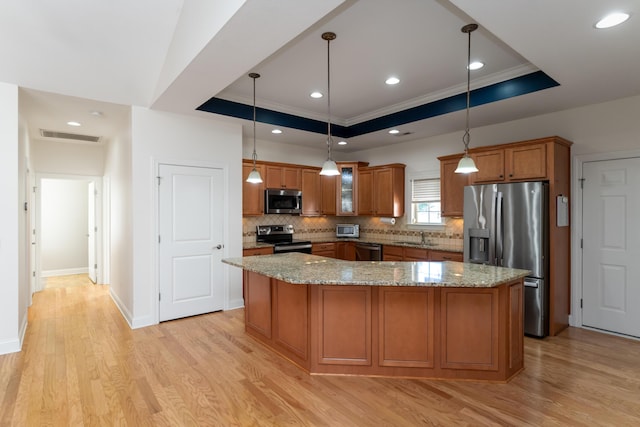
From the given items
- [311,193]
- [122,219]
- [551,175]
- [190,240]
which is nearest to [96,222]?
[122,219]

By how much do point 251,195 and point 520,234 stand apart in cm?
381

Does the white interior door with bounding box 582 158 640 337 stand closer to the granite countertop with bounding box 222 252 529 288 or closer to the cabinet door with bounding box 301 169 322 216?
the granite countertop with bounding box 222 252 529 288

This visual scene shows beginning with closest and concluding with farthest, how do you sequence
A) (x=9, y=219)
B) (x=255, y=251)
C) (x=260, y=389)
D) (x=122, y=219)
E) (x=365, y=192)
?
(x=260, y=389)
(x=9, y=219)
(x=122, y=219)
(x=255, y=251)
(x=365, y=192)

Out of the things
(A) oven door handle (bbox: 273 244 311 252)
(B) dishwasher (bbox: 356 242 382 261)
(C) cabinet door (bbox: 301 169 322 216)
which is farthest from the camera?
(C) cabinet door (bbox: 301 169 322 216)

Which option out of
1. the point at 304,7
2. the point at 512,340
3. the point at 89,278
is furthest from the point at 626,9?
the point at 89,278

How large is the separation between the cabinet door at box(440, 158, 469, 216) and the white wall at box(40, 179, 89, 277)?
7.37 m

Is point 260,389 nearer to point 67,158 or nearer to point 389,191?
point 389,191

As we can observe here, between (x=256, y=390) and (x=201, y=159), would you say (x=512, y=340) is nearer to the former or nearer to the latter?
(x=256, y=390)

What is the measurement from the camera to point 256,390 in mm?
2729

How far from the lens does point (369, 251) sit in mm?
6051

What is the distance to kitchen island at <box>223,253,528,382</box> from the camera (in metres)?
2.78

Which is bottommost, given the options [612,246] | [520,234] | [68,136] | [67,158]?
[612,246]

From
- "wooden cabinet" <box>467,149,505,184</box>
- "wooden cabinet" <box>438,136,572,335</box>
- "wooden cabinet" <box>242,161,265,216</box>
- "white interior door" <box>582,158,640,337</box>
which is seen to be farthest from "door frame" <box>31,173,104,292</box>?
"white interior door" <box>582,158,640,337</box>

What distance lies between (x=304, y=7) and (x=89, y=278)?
7.45 meters
